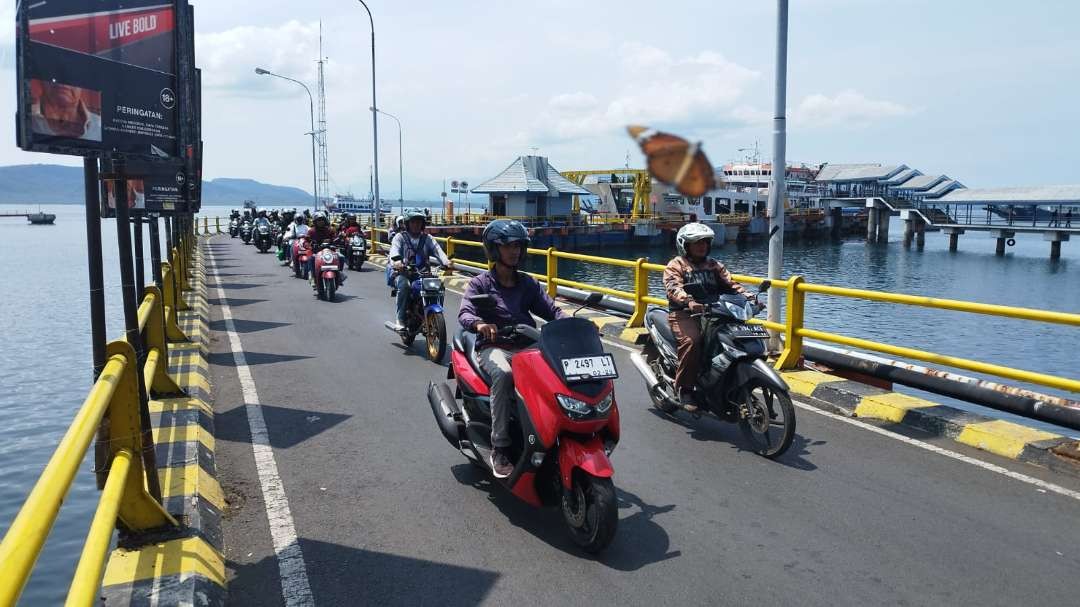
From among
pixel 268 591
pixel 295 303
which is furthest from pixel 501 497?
pixel 295 303

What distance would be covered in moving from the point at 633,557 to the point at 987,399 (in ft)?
14.4

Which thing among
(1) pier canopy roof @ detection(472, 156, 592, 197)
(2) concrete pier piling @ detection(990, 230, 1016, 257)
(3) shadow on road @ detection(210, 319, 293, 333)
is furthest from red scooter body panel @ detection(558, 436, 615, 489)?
(2) concrete pier piling @ detection(990, 230, 1016, 257)

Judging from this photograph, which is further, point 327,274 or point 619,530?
point 327,274

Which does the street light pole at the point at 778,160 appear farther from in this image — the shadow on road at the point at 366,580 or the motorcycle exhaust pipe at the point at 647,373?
the shadow on road at the point at 366,580

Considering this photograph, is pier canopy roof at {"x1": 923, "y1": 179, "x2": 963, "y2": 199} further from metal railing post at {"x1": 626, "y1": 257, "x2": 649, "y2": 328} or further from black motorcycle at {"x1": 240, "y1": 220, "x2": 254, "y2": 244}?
metal railing post at {"x1": 626, "y1": 257, "x2": 649, "y2": 328}

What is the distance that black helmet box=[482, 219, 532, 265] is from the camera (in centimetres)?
514

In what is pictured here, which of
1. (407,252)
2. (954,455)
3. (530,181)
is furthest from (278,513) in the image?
(530,181)

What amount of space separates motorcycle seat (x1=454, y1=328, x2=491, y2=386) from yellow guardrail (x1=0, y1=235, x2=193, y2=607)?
6.27 feet

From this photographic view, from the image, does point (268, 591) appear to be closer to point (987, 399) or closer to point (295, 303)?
point (987, 399)

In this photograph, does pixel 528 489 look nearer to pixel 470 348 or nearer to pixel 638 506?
pixel 638 506

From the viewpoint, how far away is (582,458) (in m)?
4.23

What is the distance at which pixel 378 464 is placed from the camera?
227 inches

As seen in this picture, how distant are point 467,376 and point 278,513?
4.64 ft

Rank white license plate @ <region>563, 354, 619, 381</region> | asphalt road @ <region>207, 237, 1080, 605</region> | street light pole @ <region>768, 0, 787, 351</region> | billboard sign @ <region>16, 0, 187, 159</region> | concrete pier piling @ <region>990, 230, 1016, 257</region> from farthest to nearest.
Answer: concrete pier piling @ <region>990, 230, 1016, 257</region>
street light pole @ <region>768, 0, 787, 351</region>
billboard sign @ <region>16, 0, 187, 159</region>
white license plate @ <region>563, 354, 619, 381</region>
asphalt road @ <region>207, 237, 1080, 605</region>
